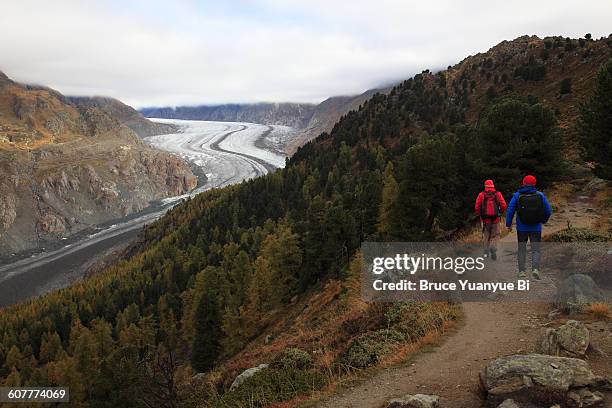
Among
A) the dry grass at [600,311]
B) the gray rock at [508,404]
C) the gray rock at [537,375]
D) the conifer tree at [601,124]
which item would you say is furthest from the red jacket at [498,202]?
the conifer tree at [601,124]

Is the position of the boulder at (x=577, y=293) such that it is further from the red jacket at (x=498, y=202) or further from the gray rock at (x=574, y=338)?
the red jacket at (x=498, y=202)

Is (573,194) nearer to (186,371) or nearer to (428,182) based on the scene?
(428,182)

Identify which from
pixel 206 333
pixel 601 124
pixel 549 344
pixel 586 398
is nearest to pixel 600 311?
pixel 549 344

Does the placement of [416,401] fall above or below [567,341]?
below

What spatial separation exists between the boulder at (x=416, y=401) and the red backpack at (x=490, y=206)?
9756 millimetres

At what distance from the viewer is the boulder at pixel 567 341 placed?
36.6ft

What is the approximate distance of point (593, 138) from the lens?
109 feet

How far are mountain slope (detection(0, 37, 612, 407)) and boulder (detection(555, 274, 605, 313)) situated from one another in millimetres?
4363

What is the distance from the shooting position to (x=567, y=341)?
11305mm

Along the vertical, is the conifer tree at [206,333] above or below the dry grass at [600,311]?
below

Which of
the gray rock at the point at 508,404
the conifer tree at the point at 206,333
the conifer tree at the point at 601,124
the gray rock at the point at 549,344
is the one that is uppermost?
the conifer tree at the point at 601,124

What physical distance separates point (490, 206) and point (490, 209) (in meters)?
0.13

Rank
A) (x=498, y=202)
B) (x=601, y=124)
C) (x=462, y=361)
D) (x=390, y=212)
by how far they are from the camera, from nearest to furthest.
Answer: (x=462, y=361) → (x=498, y=202) → (x=601, y=124) → (x=390, y=212)

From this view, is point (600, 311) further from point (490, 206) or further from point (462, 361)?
point (490, 206)
